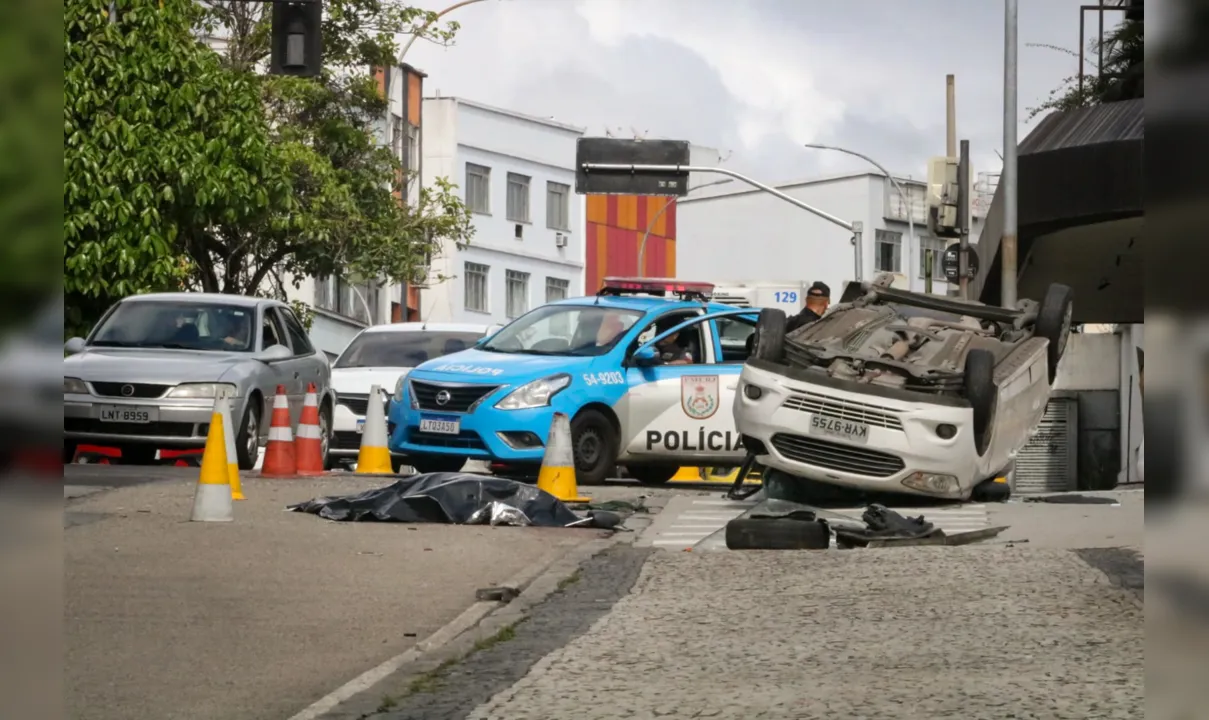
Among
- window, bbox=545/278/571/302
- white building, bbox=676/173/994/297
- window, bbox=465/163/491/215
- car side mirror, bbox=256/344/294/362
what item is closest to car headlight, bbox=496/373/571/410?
car side mirror, bbox=256/344/294/362

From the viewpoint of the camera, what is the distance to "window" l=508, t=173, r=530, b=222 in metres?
63.5

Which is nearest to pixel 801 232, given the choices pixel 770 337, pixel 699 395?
pixel 699 395

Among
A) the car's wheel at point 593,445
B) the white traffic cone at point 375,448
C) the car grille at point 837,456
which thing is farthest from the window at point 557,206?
the car grille at point 837,456

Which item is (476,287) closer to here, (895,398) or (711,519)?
(895,398)

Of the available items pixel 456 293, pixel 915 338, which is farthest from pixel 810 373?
pixel 456 293

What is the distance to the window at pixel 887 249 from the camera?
75.1 metres

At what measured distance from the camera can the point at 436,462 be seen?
1773 centimetres

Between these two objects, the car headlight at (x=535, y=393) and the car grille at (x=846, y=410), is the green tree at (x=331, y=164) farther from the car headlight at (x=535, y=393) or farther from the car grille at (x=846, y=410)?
the car grille at (x=846, y=410)

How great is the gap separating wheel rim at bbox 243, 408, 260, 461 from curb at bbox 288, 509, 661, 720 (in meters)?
6.73

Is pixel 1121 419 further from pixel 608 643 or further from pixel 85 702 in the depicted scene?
pixel 85 702

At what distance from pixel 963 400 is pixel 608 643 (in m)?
7.41

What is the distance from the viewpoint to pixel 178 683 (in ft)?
21.4

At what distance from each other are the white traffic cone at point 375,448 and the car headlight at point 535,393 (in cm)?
126

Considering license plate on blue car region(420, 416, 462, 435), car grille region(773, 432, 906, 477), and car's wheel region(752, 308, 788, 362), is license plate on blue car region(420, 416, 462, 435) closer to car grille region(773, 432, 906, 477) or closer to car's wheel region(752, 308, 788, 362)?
car's wheel region(752, 308, 788, 362)
